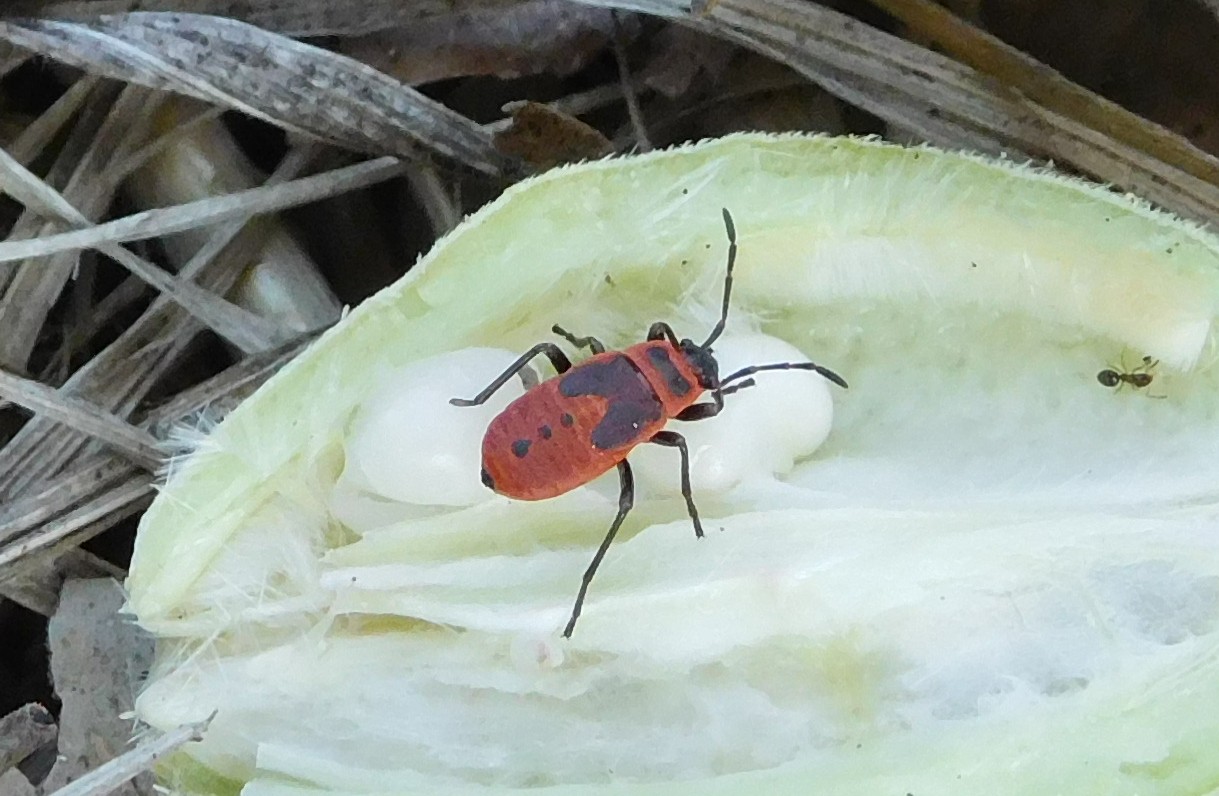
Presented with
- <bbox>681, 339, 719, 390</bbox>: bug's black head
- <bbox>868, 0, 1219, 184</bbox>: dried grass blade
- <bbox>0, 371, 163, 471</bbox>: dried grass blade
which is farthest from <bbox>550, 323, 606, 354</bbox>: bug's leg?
<bbox>868, 0, 1219, 184</bbox>: dried grass blade

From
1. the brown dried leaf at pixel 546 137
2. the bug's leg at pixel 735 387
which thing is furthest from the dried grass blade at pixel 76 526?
the bug's leg at pixel 735 387

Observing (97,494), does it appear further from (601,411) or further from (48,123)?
(601,411)

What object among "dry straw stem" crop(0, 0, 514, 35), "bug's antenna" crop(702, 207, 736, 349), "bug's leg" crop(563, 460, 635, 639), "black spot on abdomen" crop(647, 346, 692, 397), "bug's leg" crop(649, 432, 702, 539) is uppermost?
"dry straw stem" crop(0, 0, 514, 35)

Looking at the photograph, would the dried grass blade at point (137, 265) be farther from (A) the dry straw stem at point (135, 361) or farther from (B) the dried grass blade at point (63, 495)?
(B) the dried grass blade at point (63, 495)

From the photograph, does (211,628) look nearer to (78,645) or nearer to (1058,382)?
(78,645)

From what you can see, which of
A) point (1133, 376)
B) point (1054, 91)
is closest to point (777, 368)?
point (1133, 376)

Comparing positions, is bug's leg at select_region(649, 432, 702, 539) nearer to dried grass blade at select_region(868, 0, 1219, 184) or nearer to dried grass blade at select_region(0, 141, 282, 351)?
dried grass blade at select_region(0, 141, 282, 351)

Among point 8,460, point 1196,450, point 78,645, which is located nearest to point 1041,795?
point 1196,450
